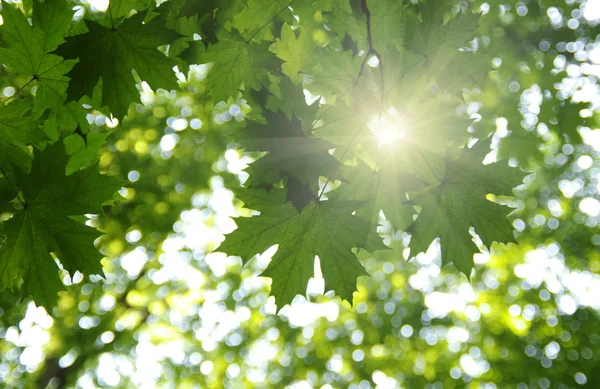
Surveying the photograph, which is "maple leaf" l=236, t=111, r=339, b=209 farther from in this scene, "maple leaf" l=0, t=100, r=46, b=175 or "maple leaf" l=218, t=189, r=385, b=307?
"maple leaf" l=0, t=100, r=46, b=175

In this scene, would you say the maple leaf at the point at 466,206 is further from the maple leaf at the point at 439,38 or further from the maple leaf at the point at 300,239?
the maple leaf at the point at 439,38

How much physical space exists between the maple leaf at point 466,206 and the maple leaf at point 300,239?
36 cm

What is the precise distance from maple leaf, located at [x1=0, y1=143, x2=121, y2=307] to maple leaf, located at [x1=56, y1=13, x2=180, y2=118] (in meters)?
0.30

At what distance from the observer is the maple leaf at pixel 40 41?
1810mm

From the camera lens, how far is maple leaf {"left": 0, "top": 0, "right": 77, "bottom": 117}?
1.81 meters

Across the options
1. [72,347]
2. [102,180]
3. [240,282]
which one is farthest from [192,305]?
[102,180]

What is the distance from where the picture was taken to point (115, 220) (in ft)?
28.8

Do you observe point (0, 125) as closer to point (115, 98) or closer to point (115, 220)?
point (115, 98)

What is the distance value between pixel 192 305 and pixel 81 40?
32.4 ft

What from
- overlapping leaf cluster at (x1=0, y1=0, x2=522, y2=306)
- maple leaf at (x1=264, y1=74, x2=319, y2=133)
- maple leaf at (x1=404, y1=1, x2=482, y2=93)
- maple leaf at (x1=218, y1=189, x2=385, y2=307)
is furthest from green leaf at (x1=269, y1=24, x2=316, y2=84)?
maple leaf at (x1=218, y1=189, x2=385, y2=307)

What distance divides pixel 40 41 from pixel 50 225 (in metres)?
0.83

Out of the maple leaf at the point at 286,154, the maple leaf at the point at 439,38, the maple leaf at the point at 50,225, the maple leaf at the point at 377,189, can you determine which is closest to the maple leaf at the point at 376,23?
the maple leaf at the point at 439,38

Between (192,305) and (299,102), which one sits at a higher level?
(299,102)

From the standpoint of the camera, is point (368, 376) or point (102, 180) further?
point (368, 376)
